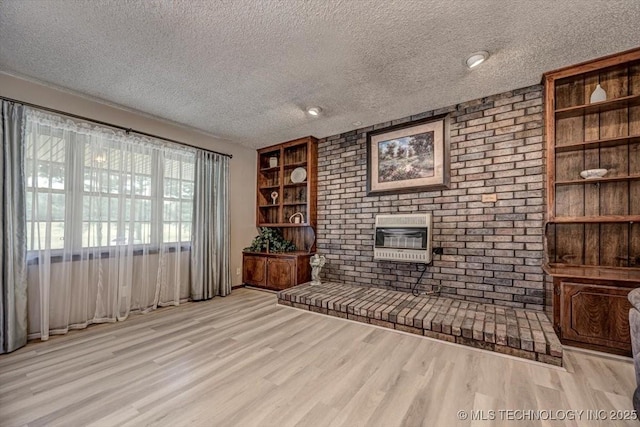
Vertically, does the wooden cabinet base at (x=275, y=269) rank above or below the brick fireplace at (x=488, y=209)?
below

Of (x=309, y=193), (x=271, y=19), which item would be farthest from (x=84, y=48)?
(x=309, y=193)

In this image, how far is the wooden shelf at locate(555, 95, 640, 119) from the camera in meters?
2.28

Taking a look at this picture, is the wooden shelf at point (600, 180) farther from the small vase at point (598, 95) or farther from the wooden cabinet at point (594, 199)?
the small vase at point (598, 95)

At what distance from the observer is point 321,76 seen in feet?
8.36

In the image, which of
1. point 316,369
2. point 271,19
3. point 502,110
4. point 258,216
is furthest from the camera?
point 258,216

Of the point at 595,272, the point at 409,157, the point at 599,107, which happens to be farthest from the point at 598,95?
the point at 409,157

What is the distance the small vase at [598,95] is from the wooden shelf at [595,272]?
5.07 ft

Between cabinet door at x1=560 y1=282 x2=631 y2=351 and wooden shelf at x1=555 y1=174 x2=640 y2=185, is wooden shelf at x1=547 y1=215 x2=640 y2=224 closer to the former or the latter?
wooden shelf at x1=555 y1=174 x2=640 y2=185

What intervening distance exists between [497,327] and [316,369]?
1.67 m

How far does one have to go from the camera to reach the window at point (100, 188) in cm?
262

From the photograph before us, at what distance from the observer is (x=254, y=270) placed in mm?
4629

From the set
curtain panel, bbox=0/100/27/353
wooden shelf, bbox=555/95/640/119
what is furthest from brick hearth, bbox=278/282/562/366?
curtain panel, bbox=0/100/27/353

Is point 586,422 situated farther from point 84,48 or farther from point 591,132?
Answer: point 84,48

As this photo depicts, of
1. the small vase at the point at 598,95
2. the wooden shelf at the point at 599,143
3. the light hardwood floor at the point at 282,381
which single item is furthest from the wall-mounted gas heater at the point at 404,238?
the small vase at the point at 598,95
